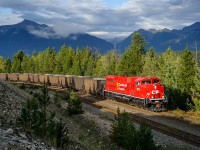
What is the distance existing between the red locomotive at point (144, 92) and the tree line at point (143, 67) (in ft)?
8.69

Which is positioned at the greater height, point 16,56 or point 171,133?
point 16,56

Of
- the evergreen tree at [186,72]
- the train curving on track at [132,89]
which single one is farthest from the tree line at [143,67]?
the train curving on track at [132,89]

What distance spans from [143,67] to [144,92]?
33020 mm

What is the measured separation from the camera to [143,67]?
6625 cm

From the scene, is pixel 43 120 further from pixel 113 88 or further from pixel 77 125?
pixel 113 88

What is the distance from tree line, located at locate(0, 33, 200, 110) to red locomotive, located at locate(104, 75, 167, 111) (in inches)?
104

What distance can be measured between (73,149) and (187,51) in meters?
24.4

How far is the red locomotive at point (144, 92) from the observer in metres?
32.9

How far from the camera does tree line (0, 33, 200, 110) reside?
35.2 meters

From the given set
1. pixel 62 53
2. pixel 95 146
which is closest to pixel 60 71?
pixel 62 53

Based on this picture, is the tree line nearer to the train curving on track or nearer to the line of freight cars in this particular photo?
the train curving on track

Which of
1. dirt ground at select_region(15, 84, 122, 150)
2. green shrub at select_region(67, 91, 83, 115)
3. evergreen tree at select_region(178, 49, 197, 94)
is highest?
evergreen tree at select_region(178, 49, 197, 94)

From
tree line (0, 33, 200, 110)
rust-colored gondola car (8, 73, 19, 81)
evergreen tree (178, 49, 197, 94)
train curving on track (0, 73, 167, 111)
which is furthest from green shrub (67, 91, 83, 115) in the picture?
Answer: rust-colored gondola car (8, 73, 19, 81)

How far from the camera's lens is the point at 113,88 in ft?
141
